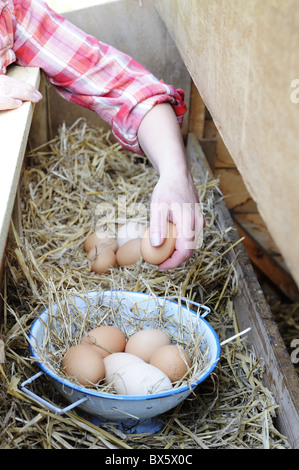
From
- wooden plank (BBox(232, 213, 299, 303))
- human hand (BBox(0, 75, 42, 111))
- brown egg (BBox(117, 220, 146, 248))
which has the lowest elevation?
wooden plank (BBox(232, 213, 299, 303))

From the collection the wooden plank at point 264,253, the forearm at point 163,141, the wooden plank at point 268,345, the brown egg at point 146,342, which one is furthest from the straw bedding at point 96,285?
the wooden plank at point 264,253

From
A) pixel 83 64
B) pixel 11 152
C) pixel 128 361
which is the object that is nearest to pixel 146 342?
pixel 128 361

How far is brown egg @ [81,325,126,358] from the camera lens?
3.89 feet

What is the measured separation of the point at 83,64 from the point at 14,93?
0.37 metres

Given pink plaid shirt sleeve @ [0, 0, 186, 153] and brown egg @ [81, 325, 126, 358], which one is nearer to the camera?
brown egg @ [81, 325, 126, 358]

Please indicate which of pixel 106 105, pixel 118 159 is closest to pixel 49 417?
pixel 106 105

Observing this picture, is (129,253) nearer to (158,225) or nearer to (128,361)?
(158,225)

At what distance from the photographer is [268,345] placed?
123 cm

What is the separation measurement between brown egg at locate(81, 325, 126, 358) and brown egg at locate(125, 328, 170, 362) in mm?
21

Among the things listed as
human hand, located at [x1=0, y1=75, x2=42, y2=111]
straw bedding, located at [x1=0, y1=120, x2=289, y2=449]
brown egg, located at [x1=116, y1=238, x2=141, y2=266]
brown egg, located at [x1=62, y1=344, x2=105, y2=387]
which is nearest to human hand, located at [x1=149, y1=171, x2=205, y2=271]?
straw bedding, located at [x1=0, y1=120, x2=289, y2=449]

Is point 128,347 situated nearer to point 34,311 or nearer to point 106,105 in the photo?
point 34,311

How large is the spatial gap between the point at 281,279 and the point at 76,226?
1.36m

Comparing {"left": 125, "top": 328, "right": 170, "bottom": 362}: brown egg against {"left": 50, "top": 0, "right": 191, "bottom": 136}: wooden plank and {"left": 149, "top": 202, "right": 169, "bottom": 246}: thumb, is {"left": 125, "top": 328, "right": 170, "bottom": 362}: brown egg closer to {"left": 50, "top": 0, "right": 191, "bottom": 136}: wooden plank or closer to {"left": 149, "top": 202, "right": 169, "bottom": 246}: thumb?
{"left": 149, "top": 202, "right": 169, "bottom": 246}: thumb

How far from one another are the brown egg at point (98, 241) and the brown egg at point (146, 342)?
1.54 ft
